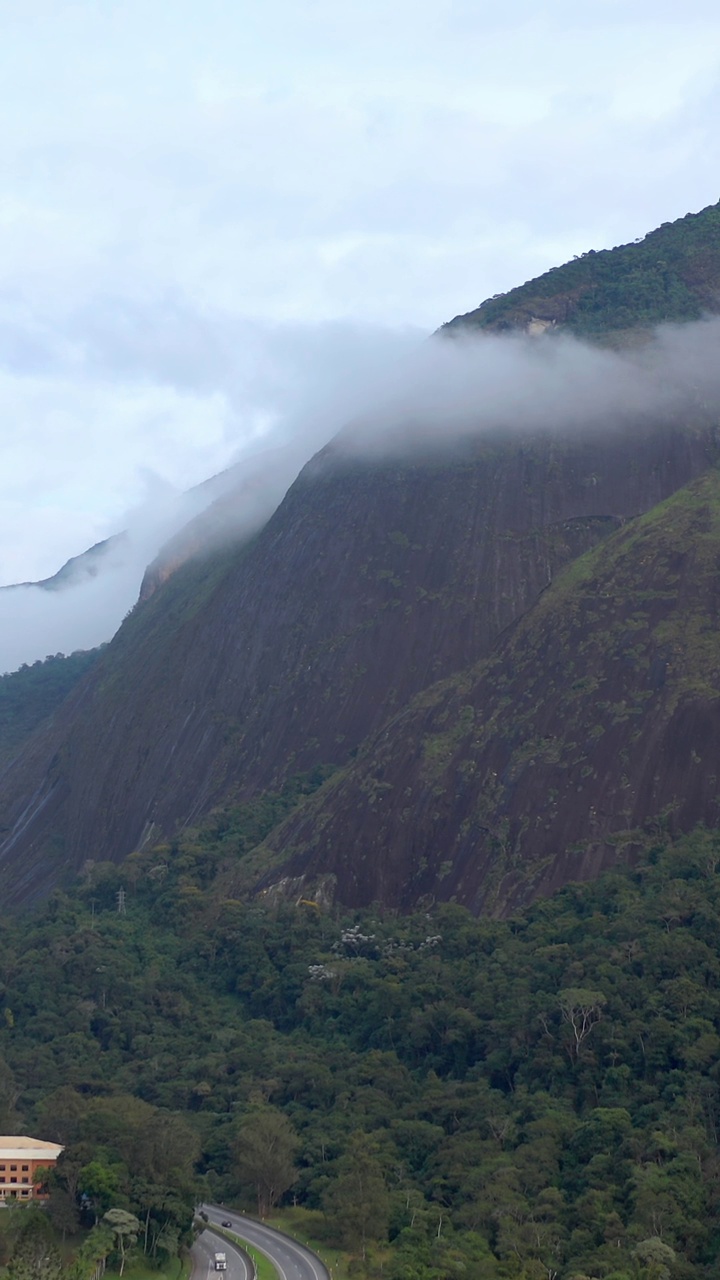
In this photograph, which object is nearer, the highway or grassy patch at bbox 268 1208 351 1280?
the highway

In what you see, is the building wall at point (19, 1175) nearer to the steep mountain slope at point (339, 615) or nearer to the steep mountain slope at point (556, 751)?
the steep mountain slope at point (556, 751)

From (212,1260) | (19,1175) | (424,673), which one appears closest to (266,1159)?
(212,1260)

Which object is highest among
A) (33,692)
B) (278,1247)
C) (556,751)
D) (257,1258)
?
(33,692)

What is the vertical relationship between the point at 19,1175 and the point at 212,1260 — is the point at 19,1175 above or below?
above

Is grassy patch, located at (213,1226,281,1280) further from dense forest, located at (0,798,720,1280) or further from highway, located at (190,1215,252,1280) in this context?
dense forest, located at (0,798,720,1280)

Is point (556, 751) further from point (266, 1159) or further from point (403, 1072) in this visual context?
point (266, 1159)

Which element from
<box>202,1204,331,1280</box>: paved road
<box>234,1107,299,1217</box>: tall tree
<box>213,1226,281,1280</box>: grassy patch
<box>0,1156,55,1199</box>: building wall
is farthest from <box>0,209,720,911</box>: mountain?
<box>0,1156,55,1199</box>: building wall

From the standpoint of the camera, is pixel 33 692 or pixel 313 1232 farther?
pixel 33 692
